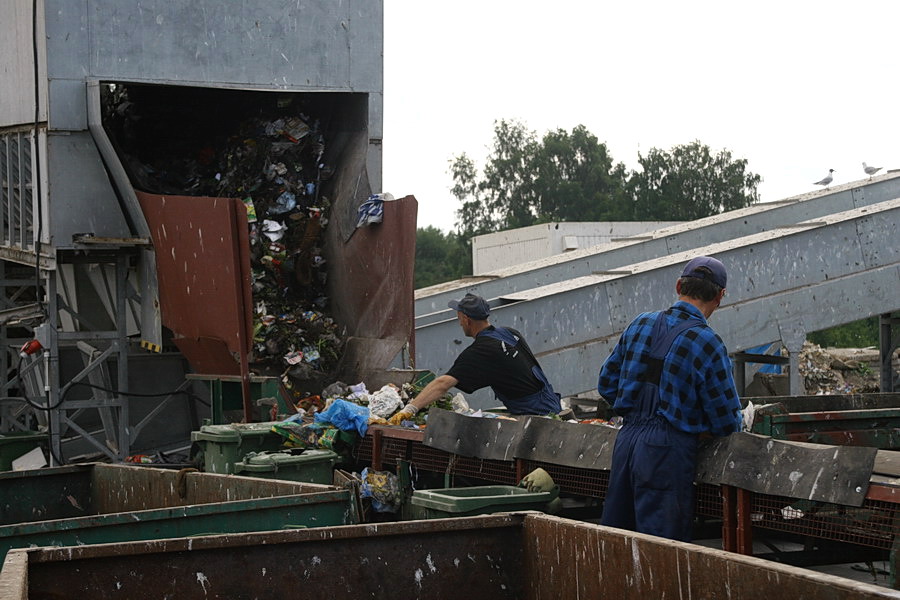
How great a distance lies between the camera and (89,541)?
5047 millimetres

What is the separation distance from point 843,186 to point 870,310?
3.88 meters

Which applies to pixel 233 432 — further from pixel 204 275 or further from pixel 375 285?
pixel 375 285

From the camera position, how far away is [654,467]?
16.0 feet

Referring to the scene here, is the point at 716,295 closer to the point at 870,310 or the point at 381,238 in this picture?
the point at 381,238

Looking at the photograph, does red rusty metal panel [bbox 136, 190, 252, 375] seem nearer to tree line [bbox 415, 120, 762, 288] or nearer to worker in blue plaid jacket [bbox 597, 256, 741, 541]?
worker in blue plaid jacket [bbox 597, 256, 741, 541]

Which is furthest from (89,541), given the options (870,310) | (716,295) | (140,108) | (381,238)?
(870,310)

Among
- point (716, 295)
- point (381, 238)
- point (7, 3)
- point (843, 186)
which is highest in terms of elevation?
point (7, 3)

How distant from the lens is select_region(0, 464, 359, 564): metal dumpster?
4.99 meters

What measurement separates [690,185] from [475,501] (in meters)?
51.9

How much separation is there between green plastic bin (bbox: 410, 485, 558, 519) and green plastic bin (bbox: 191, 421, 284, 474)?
89.4 inches

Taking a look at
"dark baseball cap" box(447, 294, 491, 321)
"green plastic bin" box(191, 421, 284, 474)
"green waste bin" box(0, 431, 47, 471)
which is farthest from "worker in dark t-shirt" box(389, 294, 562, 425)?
"green waste bin" box(0, 431, 47, 471)

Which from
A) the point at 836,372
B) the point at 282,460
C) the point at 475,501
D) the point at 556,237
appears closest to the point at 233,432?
the point at 282,460

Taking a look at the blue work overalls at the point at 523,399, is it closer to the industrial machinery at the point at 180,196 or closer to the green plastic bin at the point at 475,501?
the green plastic bin at the point at 475,501

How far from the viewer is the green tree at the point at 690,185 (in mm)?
54500
